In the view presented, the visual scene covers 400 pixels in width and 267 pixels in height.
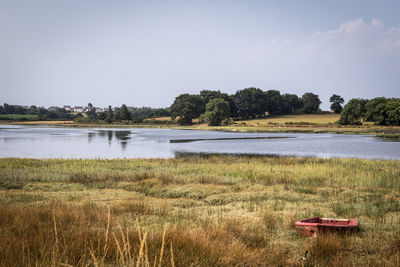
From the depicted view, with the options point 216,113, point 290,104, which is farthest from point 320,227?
point 290,104

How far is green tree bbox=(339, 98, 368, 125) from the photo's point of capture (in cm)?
10986

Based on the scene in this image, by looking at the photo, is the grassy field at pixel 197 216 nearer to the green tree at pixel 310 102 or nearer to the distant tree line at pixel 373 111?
the distant tree line at pixel 373 111

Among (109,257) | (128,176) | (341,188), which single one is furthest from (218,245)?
(128,176)

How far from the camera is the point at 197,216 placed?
10992 millimetres

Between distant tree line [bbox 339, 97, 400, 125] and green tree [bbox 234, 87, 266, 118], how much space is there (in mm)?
55124

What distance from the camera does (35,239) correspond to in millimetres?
5805

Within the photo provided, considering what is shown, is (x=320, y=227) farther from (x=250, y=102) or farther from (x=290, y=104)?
(x=290, y=104)

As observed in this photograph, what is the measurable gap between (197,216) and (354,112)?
11247 cm

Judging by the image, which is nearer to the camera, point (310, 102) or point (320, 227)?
point (320, 227)

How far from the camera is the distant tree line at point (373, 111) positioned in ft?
315

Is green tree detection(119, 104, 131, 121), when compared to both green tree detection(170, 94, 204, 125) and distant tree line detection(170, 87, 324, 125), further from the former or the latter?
green tree detection(170, 94, 204, 125)

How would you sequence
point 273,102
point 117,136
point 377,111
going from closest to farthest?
point 117,136
point 377,111
point 273,102

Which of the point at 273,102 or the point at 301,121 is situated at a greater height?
the point at 273,102

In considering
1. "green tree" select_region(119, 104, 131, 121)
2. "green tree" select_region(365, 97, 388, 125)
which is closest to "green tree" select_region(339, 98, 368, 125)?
"green tree" select_region(365, 97, 388, 125)
